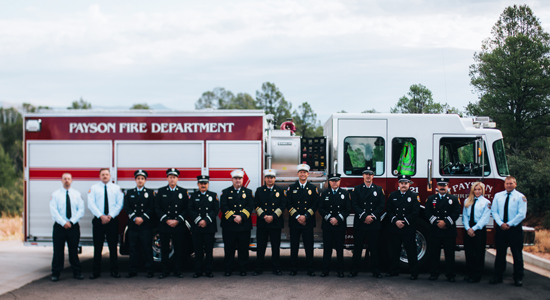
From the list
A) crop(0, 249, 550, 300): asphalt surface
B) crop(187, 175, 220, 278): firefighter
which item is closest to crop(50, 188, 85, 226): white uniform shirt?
crop(0, 249, 550, 300): asphalt surface

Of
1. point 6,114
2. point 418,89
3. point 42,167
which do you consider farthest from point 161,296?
point 6,114

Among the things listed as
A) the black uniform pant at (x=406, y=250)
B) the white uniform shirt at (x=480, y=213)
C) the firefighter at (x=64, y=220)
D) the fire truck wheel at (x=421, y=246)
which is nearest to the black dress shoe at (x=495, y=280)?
the white uniform shirt at (x=480, y=213)

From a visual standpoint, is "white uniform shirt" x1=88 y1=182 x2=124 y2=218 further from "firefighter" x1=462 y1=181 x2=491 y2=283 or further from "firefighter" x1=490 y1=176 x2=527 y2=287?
"firefighter" x1=490 y1=176 x2=527 y2=287

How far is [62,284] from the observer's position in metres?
7.50

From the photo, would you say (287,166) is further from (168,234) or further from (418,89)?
(418,89)

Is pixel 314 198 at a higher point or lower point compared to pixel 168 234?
higher

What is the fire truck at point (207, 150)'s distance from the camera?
8.30m

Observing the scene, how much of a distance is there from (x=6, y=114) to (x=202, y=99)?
179 feet

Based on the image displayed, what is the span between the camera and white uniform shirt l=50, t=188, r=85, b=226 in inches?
300

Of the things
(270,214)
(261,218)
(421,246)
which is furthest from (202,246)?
(421,246)

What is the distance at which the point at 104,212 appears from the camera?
25.9 ft

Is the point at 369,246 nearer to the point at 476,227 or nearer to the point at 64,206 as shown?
the point at 476,227

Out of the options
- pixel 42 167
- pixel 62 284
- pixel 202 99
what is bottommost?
pixel 62 284

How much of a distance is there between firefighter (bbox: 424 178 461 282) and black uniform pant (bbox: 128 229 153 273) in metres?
4.95
